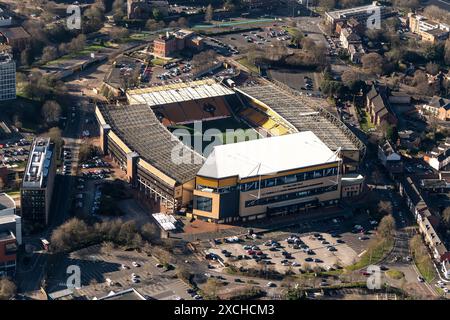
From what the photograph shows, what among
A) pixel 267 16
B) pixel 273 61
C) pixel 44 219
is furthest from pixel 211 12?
pixel 44 219

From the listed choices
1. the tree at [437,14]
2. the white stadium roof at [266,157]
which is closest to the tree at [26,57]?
the white stadium roof at [266,157]

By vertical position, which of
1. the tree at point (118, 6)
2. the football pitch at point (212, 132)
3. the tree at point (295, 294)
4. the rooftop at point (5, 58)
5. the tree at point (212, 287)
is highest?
the rooftop at point (5, 58)

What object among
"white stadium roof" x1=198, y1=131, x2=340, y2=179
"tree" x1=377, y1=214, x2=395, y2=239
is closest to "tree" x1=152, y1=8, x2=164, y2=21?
"white stadium roof" x1=198, y1=131, x2=340, y2=179

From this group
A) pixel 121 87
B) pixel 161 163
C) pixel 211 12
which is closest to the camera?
pixel 161 163

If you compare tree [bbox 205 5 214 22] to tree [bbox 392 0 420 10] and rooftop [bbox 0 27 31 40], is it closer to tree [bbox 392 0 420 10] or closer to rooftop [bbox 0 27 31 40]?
rooftop [bbox 0 27 31 40]

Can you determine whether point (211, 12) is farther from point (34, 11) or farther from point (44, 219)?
point (44, 219)

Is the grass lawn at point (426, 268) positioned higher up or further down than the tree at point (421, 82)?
further down

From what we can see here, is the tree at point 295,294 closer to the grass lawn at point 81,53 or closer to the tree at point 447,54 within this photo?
the grass lawn at point 81,53
